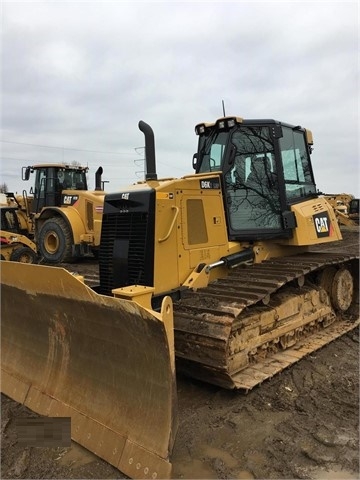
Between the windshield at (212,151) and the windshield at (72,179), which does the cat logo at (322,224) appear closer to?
the windshield at (212,151)

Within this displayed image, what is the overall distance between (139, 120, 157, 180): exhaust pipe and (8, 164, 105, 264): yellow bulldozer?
6.11 meters

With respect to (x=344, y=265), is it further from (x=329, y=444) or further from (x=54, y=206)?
(x=54, y=206)

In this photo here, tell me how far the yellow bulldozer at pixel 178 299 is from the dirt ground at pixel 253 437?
0.19m

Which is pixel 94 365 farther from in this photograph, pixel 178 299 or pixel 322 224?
pixel 322 224

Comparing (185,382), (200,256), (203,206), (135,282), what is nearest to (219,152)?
(203,206)

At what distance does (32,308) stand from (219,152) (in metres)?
2.83

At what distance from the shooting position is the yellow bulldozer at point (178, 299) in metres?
3.33

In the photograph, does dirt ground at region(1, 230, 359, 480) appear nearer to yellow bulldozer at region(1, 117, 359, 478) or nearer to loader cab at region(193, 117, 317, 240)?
yellow bulldozer at region(1, 117, 359, 478)

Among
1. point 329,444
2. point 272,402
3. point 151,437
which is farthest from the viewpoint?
point 272,402

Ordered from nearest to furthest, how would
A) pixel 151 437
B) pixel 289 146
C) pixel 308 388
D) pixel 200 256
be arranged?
pixel 151 437, pixel 308 388, pixel 200 256, pixel 289 146

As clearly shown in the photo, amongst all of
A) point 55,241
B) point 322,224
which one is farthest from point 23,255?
point 322,224

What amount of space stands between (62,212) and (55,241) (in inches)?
31.3

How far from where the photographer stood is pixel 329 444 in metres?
3.41

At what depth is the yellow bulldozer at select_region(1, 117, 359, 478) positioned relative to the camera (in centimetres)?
333
